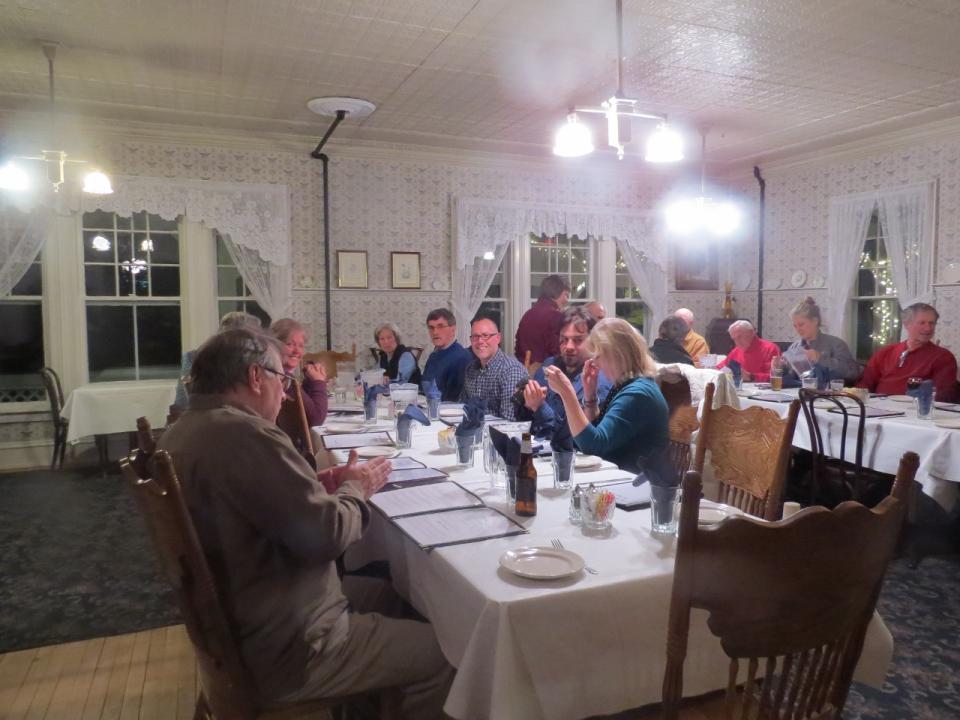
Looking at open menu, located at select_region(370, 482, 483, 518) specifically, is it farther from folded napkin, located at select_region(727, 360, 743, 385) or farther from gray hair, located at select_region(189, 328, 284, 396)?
folded napkin, located at select_region(727, 360, 743, 385)

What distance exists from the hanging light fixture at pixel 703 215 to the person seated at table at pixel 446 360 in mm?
2648

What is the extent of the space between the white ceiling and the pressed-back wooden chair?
205cm

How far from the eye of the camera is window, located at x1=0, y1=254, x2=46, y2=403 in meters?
5.90

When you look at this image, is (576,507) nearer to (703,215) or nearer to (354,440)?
(354,440)

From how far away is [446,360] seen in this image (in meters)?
4.82

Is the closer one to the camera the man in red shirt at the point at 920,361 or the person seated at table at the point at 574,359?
the person seated at table at the point at 574,359

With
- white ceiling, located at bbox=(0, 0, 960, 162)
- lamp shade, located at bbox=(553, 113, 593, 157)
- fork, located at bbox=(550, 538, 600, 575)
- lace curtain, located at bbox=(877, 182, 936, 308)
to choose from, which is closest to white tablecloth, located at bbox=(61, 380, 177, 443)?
white ceiling, located at bbox=(0, 0, 960, 162)

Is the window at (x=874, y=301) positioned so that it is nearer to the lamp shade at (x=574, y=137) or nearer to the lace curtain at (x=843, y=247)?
the lace curtain at (x=843, y=247)

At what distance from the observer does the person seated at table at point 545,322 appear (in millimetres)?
5902

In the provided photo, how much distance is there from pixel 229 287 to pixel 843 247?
5.74 m

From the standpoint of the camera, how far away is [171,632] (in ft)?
9.71

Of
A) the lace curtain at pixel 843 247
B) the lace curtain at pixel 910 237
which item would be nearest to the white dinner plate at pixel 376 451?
the lace curtain at pixel 910 237

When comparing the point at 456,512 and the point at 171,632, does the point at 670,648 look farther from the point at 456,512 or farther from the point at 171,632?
the point at 171,632

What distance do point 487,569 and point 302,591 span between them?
1.36ft
